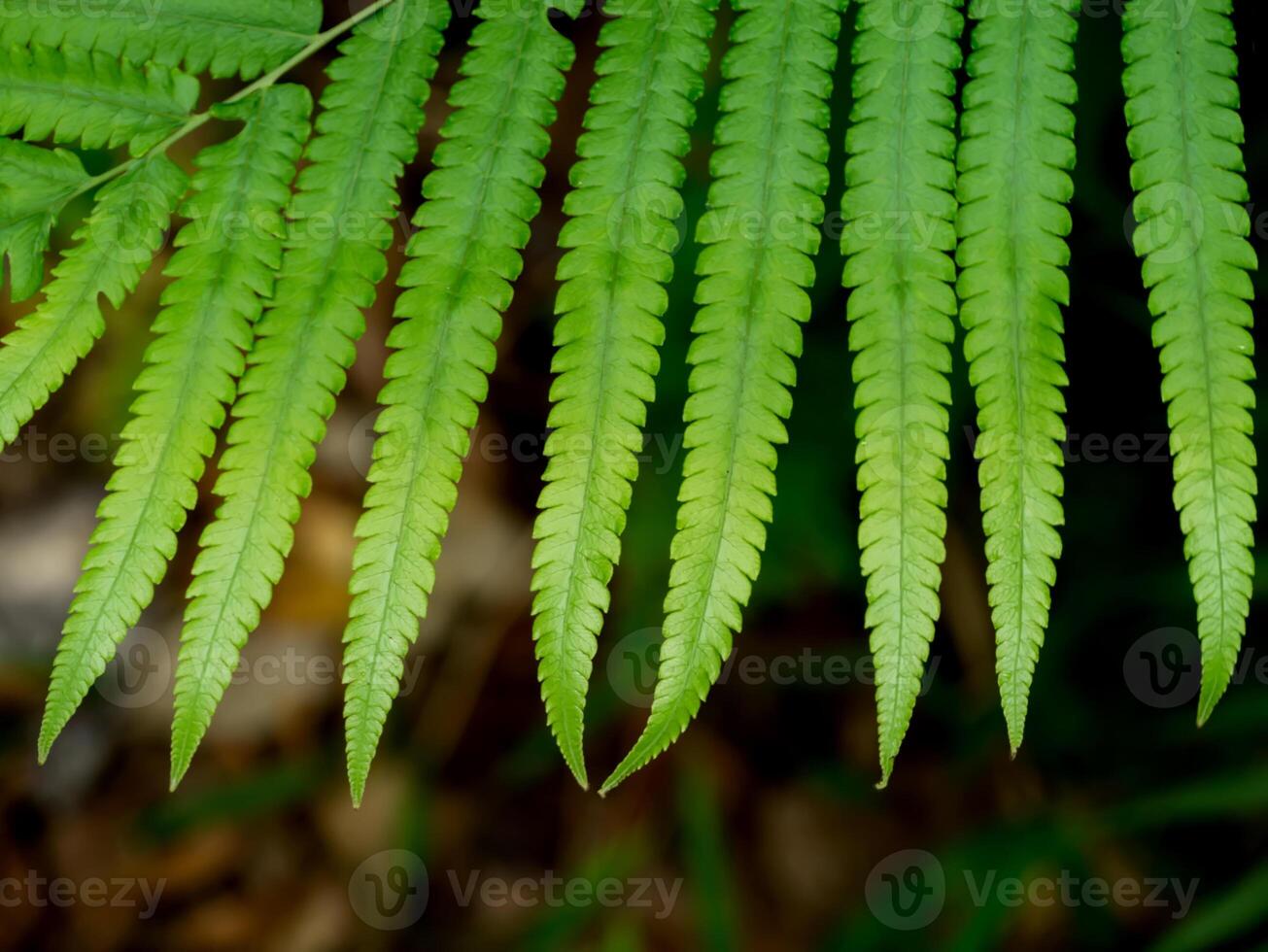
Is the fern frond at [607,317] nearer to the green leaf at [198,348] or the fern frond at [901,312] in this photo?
the fern frond at [901,312]

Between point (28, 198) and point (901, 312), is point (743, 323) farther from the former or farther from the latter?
point (28, 198)

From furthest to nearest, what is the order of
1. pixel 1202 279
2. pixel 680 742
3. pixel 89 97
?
1. pixel 680 742
2. pixel 89 97
3. pixel 1202 279

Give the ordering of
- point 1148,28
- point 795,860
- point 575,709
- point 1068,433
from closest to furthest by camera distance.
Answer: point 575,709 → point 1148,28 → point 1068,433 → point 795,860

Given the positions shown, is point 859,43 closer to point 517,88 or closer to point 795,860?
point 517,88

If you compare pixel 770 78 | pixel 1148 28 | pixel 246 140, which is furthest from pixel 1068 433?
pixel 246 140

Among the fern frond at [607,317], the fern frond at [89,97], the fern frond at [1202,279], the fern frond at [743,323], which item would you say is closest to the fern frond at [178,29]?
the fern frond at [89,97]

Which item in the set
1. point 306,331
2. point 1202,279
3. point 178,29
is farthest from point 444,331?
point 1202,279
